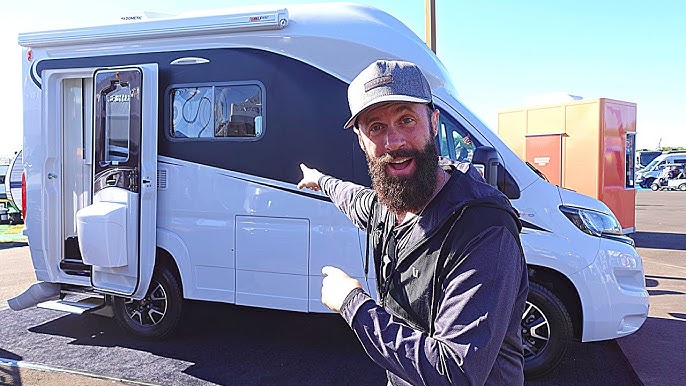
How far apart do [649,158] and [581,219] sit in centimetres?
4602

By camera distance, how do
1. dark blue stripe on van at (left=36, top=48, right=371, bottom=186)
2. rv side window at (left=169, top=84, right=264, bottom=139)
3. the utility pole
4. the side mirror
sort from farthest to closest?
1. the utility pole
2. rv side window at (left=169, top=84, right=264, bottom=139)
3. dark blue stripe on van at (left=36, top=48, right=371, bottom=186)
4. the side mirror

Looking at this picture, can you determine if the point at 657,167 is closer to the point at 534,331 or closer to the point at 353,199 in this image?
the point at 534,331

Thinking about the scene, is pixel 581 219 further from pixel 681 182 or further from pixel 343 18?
pixel 681 182

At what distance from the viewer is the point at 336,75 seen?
4.75m

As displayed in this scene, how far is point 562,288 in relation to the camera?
463cm

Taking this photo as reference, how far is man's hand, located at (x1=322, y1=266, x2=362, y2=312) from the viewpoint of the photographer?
1.62 m

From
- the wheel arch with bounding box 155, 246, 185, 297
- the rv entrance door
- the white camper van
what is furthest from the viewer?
the wheel arch with bounding box 155, 246, 185, 297

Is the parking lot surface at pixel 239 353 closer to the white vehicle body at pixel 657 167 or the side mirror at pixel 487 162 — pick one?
the side mirror at pixel 487 162

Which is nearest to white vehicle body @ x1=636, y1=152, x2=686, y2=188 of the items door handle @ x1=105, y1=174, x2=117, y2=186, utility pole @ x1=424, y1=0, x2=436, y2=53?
utility pole @ x1=424, y1=0, x2=436, y2=53

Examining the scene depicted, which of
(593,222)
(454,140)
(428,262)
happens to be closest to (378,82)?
(428,262)

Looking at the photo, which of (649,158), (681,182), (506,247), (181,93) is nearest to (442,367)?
(506,247)

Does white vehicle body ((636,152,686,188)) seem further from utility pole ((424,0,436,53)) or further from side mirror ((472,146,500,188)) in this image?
side mirror ((472,146,500,188))

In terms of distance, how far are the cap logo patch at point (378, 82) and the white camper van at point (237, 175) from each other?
119 inches

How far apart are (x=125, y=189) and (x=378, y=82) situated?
412 cm
